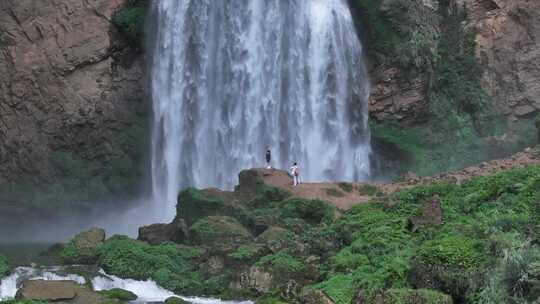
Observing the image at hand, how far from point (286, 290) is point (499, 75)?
21598 mm

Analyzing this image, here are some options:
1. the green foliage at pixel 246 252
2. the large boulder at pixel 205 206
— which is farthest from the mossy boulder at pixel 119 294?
the large boulder at pixel 205 206

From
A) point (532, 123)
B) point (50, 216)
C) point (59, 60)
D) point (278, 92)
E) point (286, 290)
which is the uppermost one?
point (59, 60)

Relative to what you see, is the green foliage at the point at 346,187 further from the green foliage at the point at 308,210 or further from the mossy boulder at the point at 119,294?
the mossy boulder at the point at 119,294

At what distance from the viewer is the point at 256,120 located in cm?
3375

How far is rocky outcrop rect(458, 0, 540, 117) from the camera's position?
34.4 metres

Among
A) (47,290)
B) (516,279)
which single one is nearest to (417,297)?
(516,279)

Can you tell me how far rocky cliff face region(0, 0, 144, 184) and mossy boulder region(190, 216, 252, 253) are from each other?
45.1ft

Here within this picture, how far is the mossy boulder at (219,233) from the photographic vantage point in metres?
21.4

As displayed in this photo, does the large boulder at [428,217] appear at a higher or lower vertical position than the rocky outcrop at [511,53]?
lower

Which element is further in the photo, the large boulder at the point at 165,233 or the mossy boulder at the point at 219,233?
the large boulder at the point at 165,233

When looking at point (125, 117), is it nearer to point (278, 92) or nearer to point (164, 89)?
point (164, 89)

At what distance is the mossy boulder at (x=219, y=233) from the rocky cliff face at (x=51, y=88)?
45.1 feet

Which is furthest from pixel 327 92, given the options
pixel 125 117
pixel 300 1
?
pixel 125 117

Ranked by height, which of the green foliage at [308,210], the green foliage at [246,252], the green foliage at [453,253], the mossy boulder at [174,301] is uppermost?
the green foliage at [308,210]
